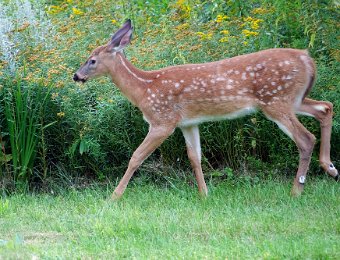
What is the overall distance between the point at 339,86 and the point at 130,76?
242 centimetres

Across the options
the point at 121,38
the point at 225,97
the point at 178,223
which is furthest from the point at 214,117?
the point at 178,223

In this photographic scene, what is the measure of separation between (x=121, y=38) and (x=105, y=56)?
0.28 metres

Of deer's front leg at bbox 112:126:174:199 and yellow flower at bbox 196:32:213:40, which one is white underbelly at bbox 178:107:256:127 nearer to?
deer's front leg at bbox 112:126:174:199

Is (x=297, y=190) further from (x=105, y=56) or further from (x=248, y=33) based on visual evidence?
(x=105, y=56)

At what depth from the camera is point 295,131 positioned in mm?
8906

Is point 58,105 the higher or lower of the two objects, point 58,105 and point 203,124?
the higher

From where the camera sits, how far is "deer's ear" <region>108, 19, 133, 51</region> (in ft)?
31.0

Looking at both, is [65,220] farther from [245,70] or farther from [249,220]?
[245,70]

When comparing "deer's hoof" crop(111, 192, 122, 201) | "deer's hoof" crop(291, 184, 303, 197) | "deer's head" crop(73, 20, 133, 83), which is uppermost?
"deer's head" crop(73, 20, 133, 83)

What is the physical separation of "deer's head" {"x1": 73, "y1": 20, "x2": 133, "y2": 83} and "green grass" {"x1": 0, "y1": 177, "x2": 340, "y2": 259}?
1.36m

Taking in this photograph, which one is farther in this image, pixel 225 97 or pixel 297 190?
pixel 225 97

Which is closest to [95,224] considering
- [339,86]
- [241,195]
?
[241,195]

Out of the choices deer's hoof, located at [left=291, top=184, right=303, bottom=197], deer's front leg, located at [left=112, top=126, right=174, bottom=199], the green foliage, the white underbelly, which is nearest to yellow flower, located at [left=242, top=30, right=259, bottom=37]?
the white underbelly

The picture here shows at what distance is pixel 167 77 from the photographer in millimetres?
9219
